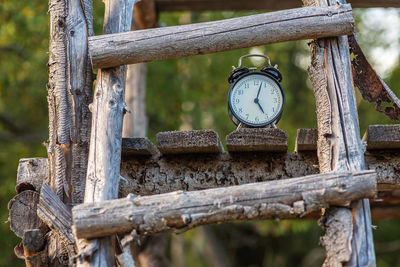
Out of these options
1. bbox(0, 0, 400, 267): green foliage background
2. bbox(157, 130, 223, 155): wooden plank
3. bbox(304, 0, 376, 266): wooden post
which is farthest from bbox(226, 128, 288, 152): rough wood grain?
bbox(0, 0, 400, 267): green foliage background

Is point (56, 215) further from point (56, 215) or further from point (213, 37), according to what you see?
point (213, 37)

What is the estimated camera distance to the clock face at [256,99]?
3.21m

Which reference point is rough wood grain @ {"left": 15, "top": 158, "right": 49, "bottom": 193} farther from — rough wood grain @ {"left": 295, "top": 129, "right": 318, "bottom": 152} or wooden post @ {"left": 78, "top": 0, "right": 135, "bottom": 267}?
rough wood grain @ {"left": 295, "top": 129, "right": 318, "bottom": 152}

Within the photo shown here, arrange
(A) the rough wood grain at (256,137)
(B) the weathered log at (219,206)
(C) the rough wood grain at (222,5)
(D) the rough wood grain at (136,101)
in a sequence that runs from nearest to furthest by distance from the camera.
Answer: (B) the weathered log at (219,206)
(A) the rough wood grain at (256,137)
(C) the rough wood grain at (222,5)
(D) the rough wood grain at (136,101)

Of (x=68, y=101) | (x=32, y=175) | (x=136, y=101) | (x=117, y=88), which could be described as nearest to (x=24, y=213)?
(x=32, y=175)

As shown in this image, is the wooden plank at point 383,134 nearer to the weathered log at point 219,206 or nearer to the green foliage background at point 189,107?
the weathered log at point 219,206

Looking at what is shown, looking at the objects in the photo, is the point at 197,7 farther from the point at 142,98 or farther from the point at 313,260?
the point at 313,260

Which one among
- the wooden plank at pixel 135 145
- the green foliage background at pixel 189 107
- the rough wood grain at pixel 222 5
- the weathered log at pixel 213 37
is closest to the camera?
the weathered log at pixel 213 37

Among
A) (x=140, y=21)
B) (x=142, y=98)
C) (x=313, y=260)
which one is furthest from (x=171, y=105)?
(x=313, y=260)

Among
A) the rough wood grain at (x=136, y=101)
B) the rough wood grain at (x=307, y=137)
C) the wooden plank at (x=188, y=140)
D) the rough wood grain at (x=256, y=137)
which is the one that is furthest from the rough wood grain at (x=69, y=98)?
the rough wood grain at (x=136, y=101)

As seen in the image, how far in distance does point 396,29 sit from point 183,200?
30.2 feet

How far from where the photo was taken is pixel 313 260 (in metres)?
A: 10.6

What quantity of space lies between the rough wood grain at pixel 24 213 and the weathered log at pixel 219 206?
2.16 ft

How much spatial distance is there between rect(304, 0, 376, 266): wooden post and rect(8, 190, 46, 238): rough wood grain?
1537 millimetres
